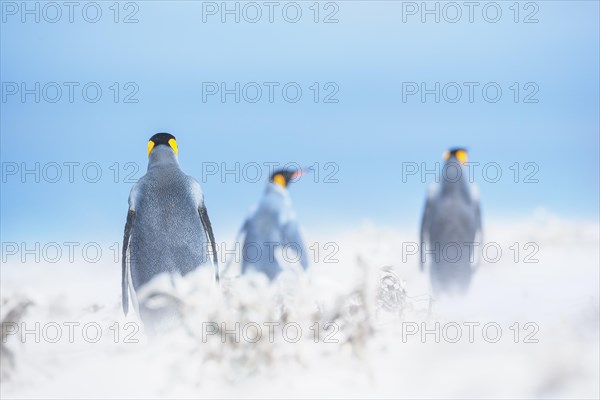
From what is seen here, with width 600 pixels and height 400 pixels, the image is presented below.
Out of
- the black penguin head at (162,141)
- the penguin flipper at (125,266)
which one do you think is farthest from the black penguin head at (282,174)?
the penguin flipper at (125,266)

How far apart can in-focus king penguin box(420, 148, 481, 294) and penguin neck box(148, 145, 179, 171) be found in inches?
30.4

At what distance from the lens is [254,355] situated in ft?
5.64

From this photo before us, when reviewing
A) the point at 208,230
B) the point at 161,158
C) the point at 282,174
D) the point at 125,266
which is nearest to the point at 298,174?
the point at 282,174

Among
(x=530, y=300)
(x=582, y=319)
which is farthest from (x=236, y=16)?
(x=582, y=319)

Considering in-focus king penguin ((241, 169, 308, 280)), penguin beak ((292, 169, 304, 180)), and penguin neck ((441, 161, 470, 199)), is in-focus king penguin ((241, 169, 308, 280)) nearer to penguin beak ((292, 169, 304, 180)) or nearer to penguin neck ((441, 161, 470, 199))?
penguin beak ((292, 169, 304, 180))

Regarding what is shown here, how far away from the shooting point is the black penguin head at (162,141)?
2061 mm

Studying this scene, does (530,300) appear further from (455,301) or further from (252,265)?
(252,265)

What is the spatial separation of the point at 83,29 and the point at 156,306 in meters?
0.84

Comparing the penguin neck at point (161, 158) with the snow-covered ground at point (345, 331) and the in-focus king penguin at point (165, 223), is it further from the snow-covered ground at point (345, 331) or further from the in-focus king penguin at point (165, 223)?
the snow-covered ground at point (345, 331)

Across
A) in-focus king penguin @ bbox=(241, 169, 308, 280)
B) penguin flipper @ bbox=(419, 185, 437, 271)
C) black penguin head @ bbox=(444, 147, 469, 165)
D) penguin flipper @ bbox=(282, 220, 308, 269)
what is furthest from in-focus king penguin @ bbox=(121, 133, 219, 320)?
black penguin head @ bbox=(444, 147, 469, 165)

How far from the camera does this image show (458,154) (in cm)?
199

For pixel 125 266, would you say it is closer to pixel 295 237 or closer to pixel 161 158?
pixel 161 158

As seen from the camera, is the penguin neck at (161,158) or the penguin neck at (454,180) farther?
the penguin neck at (161,158)

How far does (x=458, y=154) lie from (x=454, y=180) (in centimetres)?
8
